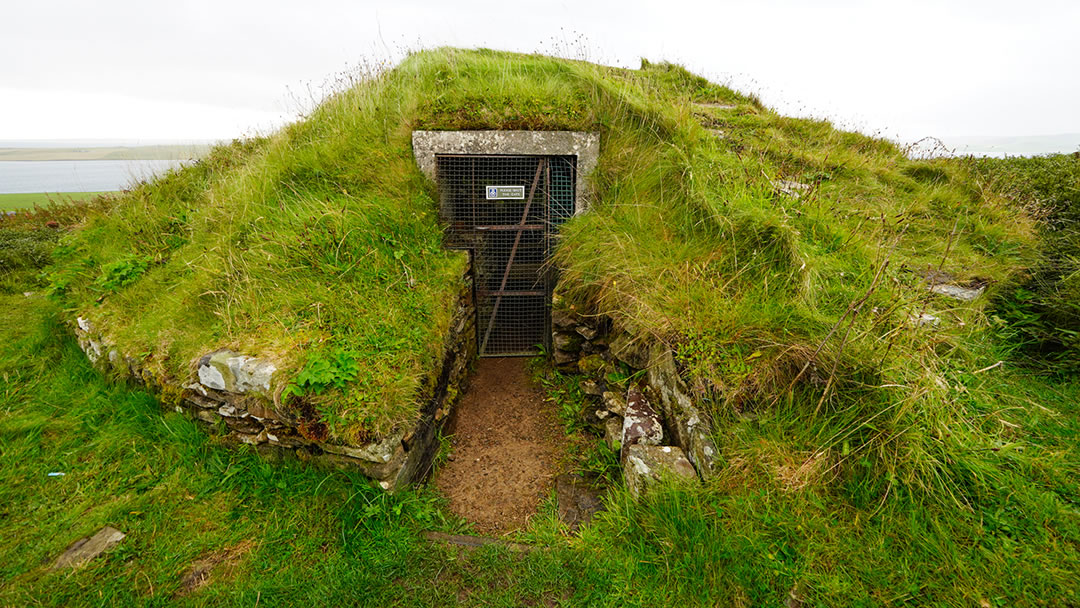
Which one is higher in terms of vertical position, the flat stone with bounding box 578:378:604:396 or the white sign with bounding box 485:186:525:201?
the white sign with bounding box 485:186:525:201

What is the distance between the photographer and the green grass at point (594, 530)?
2234mm

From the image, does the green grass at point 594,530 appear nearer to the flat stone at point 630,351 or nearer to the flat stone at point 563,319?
the flat stone at point 630,351

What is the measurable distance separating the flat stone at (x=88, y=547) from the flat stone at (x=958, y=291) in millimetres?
6976

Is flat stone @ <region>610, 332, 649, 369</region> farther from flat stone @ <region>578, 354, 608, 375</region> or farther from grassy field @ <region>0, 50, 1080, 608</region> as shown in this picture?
flat stone @ <region>578, 354, 608, 375</region>

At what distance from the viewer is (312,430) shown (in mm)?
2994

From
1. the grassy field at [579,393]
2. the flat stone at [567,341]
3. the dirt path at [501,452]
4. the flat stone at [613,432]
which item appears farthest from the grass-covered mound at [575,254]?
the dirt path at [501,452]

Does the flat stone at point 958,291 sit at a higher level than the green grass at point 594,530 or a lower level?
higher

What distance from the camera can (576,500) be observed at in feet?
11.3

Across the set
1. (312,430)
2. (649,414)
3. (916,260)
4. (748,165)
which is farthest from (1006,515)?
(312,430)

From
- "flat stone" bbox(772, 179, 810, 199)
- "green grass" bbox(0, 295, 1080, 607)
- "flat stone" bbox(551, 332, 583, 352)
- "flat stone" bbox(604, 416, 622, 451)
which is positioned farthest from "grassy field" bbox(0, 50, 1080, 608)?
"flat stone" bbox(604, 416, 622, 451)

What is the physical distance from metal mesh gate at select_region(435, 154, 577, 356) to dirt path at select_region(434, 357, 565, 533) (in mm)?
825

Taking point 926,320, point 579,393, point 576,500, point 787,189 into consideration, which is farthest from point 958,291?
point 576,500

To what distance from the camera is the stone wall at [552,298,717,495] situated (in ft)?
9.74

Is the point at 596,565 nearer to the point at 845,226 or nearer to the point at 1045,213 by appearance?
the point at 845,226
